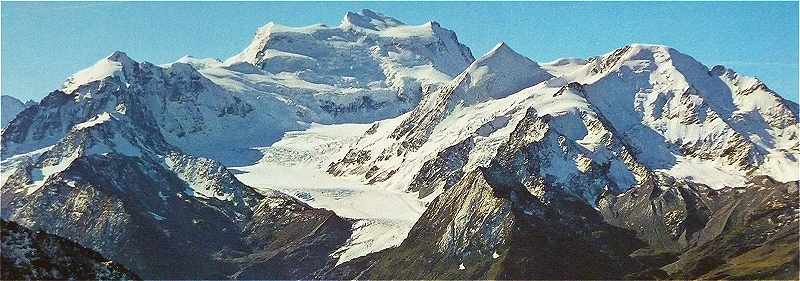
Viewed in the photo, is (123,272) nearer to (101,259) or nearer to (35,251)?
(101,259)

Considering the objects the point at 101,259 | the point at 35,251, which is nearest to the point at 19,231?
the point at 35,251

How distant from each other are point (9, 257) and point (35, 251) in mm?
3614

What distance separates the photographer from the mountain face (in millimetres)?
101938

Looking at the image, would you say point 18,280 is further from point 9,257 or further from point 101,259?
point 101,259

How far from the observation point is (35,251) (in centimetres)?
10506

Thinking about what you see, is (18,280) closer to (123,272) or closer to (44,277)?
(44,277)

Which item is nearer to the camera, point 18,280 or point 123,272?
point 18,280

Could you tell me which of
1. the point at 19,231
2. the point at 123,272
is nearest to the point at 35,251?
the point at 19,231

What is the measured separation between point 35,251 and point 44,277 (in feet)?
10.3

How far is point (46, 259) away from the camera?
347 ft

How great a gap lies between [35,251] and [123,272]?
10642 mm

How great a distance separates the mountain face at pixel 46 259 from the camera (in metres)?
102

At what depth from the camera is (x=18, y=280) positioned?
9981cm

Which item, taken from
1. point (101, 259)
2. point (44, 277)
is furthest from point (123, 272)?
point (44, 277)
